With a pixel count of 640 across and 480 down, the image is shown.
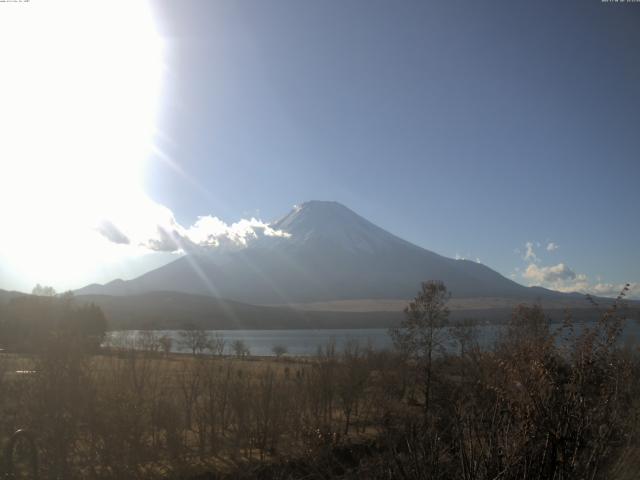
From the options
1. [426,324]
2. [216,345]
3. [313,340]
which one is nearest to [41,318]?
[216,345]

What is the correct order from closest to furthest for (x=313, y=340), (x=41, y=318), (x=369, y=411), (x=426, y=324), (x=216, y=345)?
(x=369, y=411) < (x=426, y=324) < (x=41, y=318) < (x=216, y=345) < (x=313, y=340)

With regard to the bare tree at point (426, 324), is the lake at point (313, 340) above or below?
below

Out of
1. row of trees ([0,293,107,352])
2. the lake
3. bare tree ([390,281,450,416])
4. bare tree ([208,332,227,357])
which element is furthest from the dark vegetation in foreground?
bare tree ([208,332,227,357])

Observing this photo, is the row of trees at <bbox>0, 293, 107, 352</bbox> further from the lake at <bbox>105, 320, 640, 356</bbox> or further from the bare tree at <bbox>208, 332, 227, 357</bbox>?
the bare tree at <bbox>208, 332, 227, 357</bbox>

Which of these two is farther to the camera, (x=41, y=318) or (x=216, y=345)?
(x=216, y=345)

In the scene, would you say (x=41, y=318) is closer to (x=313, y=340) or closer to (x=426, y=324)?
(x=426, y=324)

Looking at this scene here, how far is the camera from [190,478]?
50.3 feet

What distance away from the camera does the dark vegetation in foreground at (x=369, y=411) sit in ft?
18.1

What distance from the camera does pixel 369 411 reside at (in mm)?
23469

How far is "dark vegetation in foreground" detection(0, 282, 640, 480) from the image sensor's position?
5508 mm

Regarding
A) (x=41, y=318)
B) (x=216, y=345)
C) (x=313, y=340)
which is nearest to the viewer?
(x=41, y=318)

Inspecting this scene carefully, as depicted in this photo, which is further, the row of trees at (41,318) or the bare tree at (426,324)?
the row of trees at (41,318)

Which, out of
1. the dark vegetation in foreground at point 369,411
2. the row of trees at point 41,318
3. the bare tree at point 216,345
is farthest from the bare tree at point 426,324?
the row of trees at point 41,318

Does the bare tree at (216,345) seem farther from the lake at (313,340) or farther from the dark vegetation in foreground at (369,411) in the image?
the dark vegetation in foreground at (369,411)
